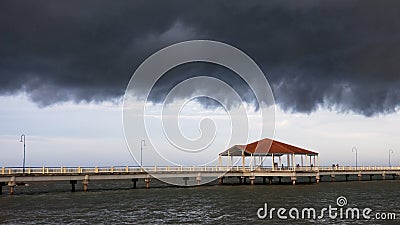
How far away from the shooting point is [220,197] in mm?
53281

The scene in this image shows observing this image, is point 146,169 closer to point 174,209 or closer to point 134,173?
point 134,173

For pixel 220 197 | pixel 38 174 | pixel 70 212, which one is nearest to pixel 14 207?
pixel 70 212

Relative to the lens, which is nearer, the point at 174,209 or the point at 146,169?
the point at 174,209

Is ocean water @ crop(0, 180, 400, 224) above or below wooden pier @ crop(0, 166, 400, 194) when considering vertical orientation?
below

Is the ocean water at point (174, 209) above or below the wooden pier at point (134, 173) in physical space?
below

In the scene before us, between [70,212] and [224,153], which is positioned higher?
[224,153]

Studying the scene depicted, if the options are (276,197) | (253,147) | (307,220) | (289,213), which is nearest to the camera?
(307,220)

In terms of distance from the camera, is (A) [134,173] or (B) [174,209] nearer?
(B) [174,209]

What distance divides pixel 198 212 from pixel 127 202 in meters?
10.3

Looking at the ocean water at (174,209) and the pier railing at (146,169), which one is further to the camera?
the pier railing at (146,169)

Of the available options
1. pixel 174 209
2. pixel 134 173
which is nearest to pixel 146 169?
pixel 134 173

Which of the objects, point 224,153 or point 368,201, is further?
point 224,153

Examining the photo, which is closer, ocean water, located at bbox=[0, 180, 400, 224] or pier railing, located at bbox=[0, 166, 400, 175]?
ocean water, located at bbox=[0, 180, 400, 224]

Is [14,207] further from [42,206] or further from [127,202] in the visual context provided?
[127,202]
